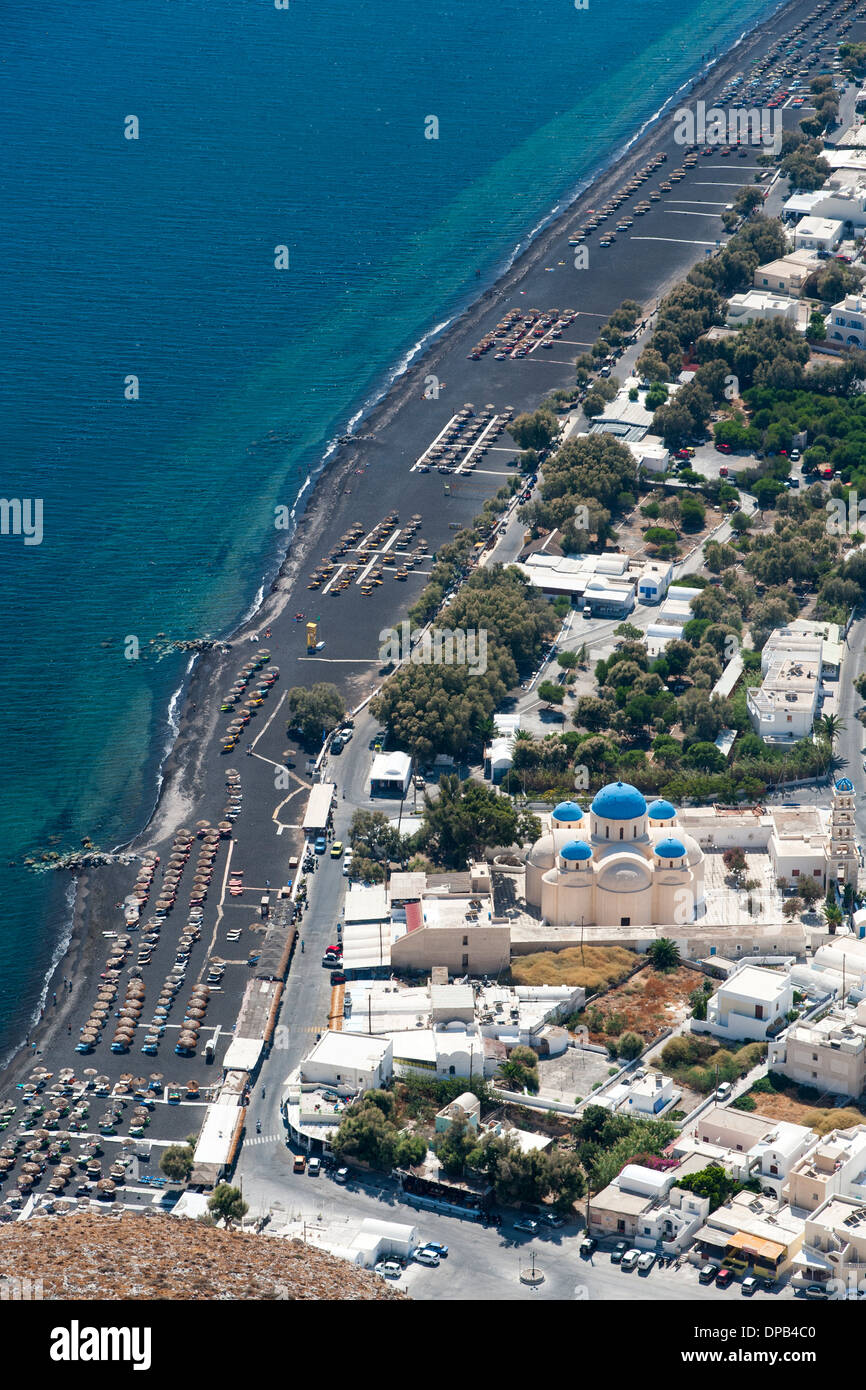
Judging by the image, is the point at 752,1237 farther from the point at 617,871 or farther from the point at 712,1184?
the point at 617,871

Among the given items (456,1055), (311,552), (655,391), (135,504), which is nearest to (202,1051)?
(456,1055)

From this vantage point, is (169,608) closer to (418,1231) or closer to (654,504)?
(654,504)

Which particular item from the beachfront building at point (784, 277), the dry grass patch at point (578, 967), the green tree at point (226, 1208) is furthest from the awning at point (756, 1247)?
the beachfront building at point (784, 277)

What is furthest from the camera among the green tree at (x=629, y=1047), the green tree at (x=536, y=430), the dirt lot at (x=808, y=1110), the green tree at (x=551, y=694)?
the green tree at (x=536, y=430)

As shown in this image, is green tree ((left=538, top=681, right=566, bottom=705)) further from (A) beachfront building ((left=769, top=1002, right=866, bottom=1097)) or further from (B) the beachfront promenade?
(A) beachfront building ((left=769, top=1002, right=866, bottom=1097))

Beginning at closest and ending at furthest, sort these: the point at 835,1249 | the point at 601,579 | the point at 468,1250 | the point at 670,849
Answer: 1. the point at 835,1249
2. the point at 468,1250
3. the point at 670,849
4. the point at 601,579

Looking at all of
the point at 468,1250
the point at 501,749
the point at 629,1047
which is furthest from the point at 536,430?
the point at 468,1250

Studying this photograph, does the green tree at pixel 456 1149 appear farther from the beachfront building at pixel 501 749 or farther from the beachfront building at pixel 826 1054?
the beachfront building at pixel 501 749

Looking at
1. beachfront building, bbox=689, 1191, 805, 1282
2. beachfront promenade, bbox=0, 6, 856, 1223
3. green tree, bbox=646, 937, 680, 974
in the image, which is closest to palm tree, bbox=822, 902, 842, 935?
green tree, bbox=646, 937, 680, 974
